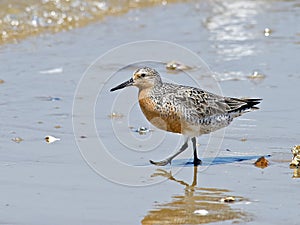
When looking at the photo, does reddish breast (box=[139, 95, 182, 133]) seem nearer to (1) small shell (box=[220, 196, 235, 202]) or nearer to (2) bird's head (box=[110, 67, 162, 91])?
(2) bird's head (box=[110, 67, 162, 91])

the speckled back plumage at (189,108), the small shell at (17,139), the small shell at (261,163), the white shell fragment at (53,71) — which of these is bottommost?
the small shell at (261,163)

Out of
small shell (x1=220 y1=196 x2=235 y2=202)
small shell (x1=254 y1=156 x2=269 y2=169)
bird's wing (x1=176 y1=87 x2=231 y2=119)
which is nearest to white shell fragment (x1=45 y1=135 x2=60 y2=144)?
bird's wing (x1=176 y1=87 x2=231 y2=119)

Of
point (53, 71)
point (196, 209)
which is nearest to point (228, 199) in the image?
point (196, 209)

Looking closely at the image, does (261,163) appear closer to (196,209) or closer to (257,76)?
(196,209)

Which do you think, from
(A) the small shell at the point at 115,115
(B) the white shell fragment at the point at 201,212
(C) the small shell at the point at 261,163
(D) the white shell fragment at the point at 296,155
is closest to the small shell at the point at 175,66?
(A) the small shell at the point at 115,115

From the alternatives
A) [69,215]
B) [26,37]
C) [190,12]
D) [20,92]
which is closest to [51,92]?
[20,92]

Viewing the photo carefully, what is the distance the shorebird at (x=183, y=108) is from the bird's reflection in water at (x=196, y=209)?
0.76m

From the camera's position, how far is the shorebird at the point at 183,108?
6.68 meters

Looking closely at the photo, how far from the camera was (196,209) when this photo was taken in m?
5.57

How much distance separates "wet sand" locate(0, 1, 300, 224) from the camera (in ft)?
18.1

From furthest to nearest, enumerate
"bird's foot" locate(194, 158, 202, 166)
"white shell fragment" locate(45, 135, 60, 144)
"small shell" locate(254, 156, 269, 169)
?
"white shell fragment" locate(45, 135, 60, 144), "bird's foot" locate(194, 158, 202, 166), "small shell" locate(254, 156, 269, 169)

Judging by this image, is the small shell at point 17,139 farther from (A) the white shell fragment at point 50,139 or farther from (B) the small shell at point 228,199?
(B) the small shell at point 228,199

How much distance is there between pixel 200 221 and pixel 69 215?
0.90 m

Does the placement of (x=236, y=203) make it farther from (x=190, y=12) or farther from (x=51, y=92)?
(x=190, y=12)
